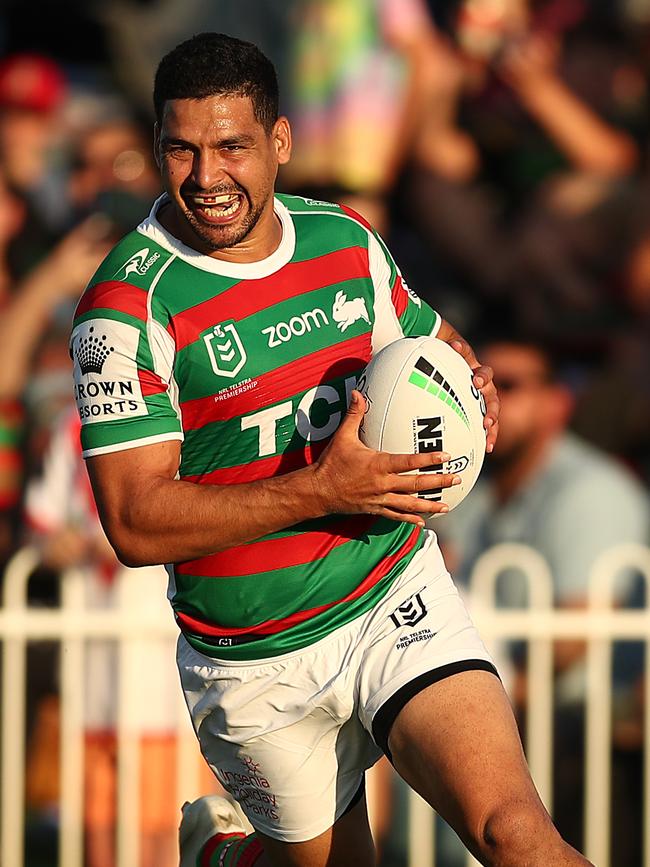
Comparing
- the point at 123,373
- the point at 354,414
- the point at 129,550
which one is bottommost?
the point at 129,550

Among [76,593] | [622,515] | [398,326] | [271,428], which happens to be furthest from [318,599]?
[622,515]

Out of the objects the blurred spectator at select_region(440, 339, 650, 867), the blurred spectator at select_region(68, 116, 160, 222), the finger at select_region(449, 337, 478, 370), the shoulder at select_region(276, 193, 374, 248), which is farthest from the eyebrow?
the blurred spectator at select_region(68, 116, 160, 222)

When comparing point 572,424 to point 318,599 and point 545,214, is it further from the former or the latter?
point 318,599

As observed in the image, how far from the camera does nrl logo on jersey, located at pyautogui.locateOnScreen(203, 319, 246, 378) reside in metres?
4.17

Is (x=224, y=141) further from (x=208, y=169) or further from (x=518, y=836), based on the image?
(x=518, y=836)

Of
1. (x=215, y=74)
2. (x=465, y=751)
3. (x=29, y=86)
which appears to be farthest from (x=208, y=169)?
(x=29, y=86)

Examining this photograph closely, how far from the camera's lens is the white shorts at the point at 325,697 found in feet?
14.1

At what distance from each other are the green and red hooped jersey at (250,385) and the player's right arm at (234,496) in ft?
0.29

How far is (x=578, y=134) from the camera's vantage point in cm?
821

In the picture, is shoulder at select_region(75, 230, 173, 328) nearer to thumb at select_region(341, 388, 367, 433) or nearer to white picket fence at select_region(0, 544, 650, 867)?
thumb at select_region(341, 388, 367, 433)

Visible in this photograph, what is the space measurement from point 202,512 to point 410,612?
2.38ft

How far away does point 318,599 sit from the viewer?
4395mm

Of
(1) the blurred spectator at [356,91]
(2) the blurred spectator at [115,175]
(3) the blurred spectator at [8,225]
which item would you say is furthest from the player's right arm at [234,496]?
(3) the blurred spectator at [8,225]

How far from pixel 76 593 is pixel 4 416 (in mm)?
2066
